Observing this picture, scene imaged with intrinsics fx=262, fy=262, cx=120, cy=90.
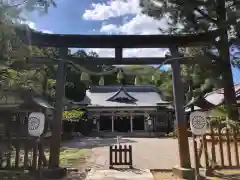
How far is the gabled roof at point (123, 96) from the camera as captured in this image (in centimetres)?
3147

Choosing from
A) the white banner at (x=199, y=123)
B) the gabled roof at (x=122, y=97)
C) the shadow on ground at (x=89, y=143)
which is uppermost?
the gabled roof at (x=122, y=97)

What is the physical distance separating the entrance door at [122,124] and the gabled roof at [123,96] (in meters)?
1.98

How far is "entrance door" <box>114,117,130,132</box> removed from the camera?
104ft

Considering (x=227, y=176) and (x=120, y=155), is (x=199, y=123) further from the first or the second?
(x=120, y=155)

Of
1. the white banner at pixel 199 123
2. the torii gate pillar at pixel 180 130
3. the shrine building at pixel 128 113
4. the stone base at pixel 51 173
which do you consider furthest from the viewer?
the shrine building at pixel 128 113

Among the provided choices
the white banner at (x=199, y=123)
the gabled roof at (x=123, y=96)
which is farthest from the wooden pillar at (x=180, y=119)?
the gabled roof at (x=123, y=96)

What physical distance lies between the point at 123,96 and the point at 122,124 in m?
3.48

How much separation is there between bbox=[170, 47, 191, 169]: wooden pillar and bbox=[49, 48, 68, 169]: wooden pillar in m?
3.56

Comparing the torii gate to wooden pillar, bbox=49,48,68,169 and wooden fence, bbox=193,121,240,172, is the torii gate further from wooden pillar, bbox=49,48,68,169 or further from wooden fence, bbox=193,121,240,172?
wooden fence, bbox=193,121,240,172

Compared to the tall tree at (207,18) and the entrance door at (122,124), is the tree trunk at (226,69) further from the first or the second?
the entrance door at (122,124)

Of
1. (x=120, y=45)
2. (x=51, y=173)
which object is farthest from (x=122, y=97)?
(x=51, y=173)

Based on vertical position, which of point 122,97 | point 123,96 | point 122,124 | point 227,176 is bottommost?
point 227,176

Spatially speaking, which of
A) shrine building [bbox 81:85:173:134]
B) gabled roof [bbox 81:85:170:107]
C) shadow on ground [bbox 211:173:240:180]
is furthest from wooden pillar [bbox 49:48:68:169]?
gabled roof [bbox 81:85:170:107]

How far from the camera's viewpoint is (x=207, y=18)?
15.9m
